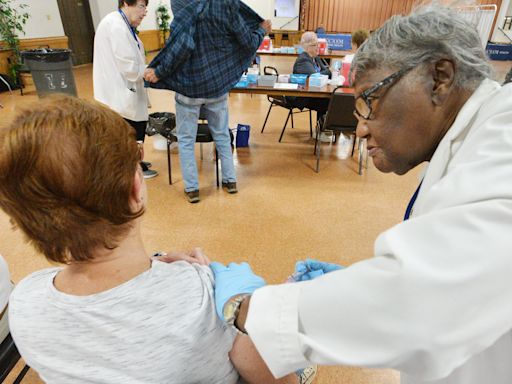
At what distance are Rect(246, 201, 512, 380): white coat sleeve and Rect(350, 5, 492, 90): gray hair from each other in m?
0.43

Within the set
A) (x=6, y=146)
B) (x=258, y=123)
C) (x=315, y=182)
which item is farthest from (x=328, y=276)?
(x=258, y=123)

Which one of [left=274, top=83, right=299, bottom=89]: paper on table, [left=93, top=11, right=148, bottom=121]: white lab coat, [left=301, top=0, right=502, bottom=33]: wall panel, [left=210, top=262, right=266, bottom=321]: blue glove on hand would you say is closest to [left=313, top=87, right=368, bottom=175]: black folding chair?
[left=274, top=83, right=299, bottom=89]: paper on table

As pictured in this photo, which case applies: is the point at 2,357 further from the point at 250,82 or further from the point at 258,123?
the point at 258,123

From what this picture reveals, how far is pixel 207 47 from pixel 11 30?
18.1 ft

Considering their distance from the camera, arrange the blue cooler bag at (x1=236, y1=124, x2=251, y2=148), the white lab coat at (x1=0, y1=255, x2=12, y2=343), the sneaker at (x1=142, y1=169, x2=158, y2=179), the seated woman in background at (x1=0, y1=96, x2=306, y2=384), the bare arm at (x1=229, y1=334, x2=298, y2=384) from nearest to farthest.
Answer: the seated woman in background at (x1=0, y1=96, x2=306, y2=384)
the bare arm at (x1=229, y1=334, x2=298, y2=384)
the white lab coat at (x1=0, y1=255, x2=12, y2=343)
the sneaker at (x1=142, y1=169, x2=158, y2=179)
the blue cooler bag at (x1=236, y1=124, x2=251, y2=148)

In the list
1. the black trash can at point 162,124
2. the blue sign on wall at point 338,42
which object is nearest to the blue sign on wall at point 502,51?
the blue sign on wall at point 338,42

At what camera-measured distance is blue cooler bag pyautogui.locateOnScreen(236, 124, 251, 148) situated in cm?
372

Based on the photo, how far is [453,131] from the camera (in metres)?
0.68

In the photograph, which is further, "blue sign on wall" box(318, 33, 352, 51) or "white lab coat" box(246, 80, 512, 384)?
"blue sign on wall" box(318, 33, 352, 51)

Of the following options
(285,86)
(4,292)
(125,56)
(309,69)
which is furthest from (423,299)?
(309,69)

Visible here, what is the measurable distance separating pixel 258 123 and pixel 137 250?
410cm

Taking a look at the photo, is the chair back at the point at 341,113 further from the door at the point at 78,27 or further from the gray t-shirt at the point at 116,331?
the door at the point at 78,27

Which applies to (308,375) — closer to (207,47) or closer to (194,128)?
(194,128)

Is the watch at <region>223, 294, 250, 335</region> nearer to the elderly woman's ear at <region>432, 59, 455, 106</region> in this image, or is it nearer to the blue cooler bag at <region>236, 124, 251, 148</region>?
the elderly woman's ear at <region>432, 59, 455, 106</region>
